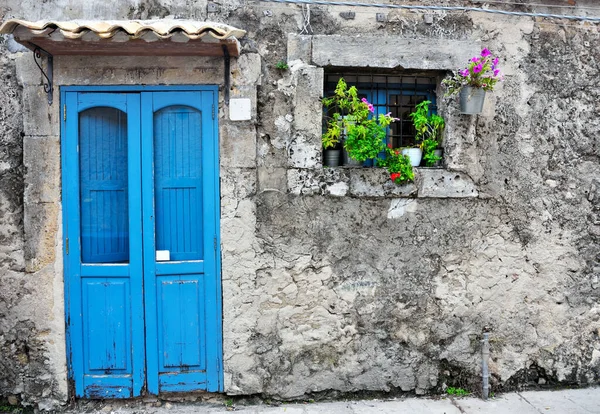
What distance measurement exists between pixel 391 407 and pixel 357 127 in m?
2.27

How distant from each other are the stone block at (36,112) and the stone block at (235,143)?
52.7 inches

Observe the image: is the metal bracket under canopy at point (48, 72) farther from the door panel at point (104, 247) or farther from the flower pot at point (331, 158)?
the flower pot at point (331, 158)

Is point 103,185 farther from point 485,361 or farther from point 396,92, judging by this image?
point 485,361

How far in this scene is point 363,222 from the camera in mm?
4121

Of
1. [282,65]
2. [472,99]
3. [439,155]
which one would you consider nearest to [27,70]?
[282,65]

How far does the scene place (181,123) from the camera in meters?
3.98

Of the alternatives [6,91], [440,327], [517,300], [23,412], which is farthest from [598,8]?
[23,412]

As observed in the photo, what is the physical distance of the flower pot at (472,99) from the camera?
3953mm

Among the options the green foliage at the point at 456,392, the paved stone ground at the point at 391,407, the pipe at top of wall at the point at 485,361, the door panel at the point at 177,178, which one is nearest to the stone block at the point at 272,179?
the door panel at the point at 177,178

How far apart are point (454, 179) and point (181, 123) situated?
7.51 ft

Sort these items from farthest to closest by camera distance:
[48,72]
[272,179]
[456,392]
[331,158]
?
[456,392], [331,158], [272,179], [48,72]

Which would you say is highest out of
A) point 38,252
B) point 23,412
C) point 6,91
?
point 6,91

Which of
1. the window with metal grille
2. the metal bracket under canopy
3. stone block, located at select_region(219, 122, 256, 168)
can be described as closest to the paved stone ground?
stone block, located at select_region(219, 122, 256, 168)

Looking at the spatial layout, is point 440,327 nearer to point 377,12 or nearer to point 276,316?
point 276,316
